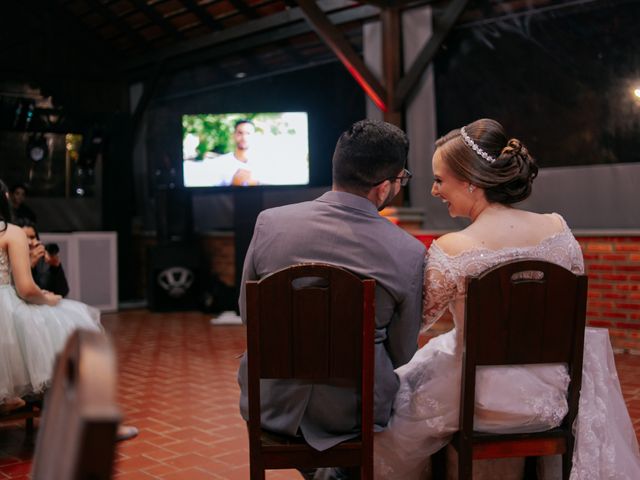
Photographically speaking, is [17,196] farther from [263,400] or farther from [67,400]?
[67,400]

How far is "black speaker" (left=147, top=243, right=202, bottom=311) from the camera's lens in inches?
356

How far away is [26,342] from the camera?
10.9 ft

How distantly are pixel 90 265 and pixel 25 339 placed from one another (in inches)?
232

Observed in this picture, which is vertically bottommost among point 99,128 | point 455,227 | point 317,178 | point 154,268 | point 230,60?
point 154,268

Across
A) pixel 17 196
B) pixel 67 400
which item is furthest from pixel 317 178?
pixel 67 400

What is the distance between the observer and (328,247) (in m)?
1.98

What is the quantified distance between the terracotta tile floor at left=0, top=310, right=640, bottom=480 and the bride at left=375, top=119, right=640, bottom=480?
1.15 metres

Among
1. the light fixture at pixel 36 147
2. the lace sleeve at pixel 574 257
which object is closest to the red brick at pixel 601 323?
the lace sleeve at pixel 574 257

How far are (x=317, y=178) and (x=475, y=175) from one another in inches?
250

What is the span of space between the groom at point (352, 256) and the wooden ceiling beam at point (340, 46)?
5.20 meters

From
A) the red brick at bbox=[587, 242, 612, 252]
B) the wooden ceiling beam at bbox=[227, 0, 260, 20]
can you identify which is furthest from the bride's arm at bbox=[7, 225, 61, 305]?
the wooden ceiling beam at bbox=[227, 0, 260, 20]

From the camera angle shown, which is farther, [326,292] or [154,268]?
[154,268]

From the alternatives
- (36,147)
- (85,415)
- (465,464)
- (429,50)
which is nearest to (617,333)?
(429,50)

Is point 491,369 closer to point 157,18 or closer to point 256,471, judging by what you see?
point 256,471
